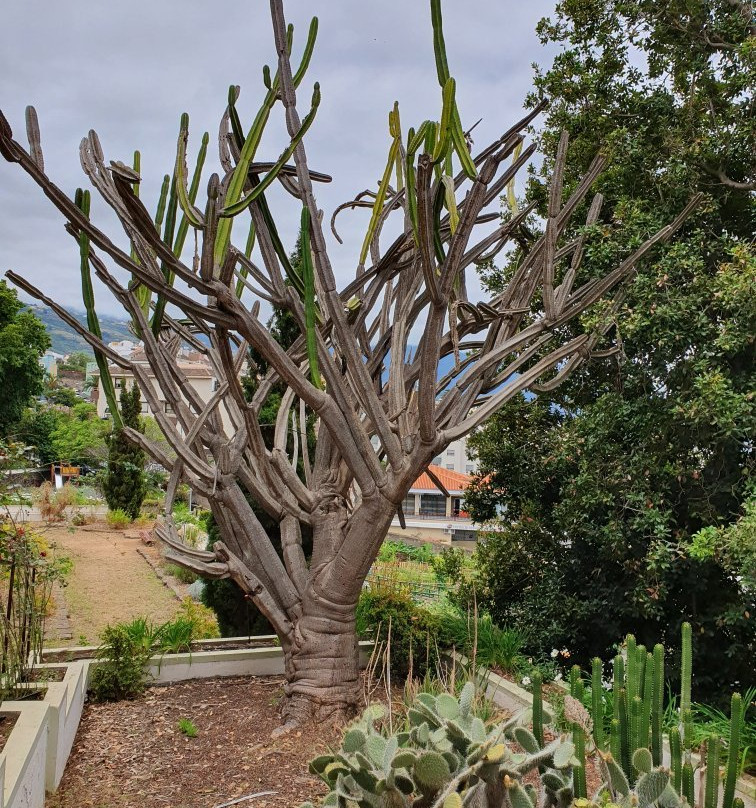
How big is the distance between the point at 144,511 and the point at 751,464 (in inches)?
609

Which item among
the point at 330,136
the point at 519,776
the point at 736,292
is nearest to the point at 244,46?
the point at 330,136

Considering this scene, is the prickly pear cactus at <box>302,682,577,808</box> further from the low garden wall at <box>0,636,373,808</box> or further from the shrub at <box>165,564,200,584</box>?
the shrub at <box>165,564,200,584</box>

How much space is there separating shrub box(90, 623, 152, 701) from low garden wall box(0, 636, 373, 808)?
0.25 ft

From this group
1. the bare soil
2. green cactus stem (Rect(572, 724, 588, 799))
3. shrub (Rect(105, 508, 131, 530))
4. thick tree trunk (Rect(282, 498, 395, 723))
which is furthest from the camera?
shrub (Rect(105, 508, 131, 530))

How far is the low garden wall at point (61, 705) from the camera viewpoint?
253 centimetres

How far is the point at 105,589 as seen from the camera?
930 centimetres

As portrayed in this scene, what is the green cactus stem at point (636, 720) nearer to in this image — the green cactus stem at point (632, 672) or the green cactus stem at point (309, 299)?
the green cactus stem at point (632, 672)

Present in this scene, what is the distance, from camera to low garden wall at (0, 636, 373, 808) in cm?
253

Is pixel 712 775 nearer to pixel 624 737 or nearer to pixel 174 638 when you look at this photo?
pixel 624 737

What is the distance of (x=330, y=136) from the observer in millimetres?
4508

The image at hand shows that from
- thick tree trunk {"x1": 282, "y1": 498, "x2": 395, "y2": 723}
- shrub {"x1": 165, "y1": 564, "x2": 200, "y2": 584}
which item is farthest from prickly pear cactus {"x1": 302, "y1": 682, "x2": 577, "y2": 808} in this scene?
shrub {"x1": 165, "y1": 564, "x2": 200, "y2": 584}

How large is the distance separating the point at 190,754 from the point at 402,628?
69.2 inches

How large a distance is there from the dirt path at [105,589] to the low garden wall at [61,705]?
1374 millimetres

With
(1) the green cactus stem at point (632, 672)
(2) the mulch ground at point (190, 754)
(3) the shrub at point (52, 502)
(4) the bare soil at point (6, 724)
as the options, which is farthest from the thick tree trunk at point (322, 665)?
(3) the shrub at point (52, 502)
